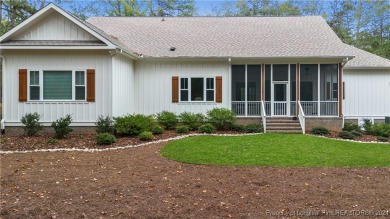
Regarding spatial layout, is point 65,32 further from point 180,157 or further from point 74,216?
point 74,216

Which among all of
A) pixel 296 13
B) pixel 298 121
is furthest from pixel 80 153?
pixel 296 13

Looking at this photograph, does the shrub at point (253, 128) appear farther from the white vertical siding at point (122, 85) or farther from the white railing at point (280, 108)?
the white vertical siding at point (122, 85)

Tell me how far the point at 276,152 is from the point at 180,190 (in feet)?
15.2

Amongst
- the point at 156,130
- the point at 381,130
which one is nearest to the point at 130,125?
the point at 156,130

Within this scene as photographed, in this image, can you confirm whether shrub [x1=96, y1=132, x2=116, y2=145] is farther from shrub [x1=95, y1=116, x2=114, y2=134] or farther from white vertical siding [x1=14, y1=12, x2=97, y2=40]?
white vertical siding [x1=14, y1=12, x2=97, y2=40]

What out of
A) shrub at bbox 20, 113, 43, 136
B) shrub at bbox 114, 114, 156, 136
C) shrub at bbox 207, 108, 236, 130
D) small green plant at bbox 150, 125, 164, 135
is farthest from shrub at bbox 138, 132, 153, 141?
shrub at bbox 20, 113, 43, 136

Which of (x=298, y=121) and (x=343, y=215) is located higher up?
(x=298, y=121)

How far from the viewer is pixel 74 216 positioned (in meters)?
5.44

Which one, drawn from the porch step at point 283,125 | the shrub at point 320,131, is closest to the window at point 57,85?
the porch step at point 283,125

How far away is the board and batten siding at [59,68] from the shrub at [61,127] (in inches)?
32.2

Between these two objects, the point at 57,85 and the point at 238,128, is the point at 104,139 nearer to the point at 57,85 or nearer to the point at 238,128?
the point at 57,85

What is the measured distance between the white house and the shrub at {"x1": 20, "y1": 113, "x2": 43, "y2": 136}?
20.7 inches

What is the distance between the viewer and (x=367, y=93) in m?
19.4

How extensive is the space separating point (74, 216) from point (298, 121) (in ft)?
43.0
